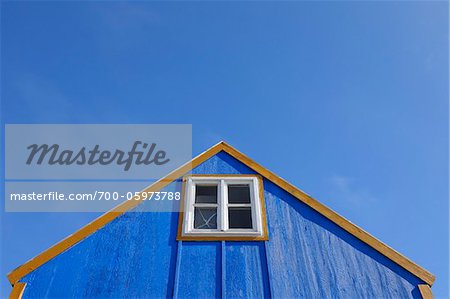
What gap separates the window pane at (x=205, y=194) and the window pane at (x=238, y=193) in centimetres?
31

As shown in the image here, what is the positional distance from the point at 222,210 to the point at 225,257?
3.11 ft

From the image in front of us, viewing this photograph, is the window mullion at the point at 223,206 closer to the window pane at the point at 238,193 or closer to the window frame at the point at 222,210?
the window frame at the point at 222,210

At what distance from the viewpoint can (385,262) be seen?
5.53m

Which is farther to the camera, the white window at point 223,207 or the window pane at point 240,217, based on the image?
the window pane at point 240,217

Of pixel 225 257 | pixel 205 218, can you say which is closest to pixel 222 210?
pixel 205 218

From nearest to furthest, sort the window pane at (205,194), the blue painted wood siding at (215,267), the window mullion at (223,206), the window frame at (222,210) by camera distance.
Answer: the blue painted wood siding at (215,267), the window frame at (222,210), the window mullion at (223,206), the window pane at (205,194)

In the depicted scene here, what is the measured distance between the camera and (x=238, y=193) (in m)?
6.86

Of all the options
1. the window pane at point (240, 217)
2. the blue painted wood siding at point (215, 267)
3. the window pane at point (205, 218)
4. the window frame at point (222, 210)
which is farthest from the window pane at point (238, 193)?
the blue painted wood siding at point (215, 267)

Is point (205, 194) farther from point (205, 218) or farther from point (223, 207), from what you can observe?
point (223, 207)

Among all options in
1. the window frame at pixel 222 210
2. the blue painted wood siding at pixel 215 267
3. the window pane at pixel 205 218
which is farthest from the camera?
the window pane at pixel 205 218

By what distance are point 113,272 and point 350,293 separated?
3416mm

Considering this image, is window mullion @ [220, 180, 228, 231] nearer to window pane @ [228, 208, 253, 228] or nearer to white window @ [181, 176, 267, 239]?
white window @ [181, 176, 267, 239]

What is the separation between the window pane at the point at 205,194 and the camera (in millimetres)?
6863

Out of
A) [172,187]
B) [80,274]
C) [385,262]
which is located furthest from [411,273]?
[80,274]
